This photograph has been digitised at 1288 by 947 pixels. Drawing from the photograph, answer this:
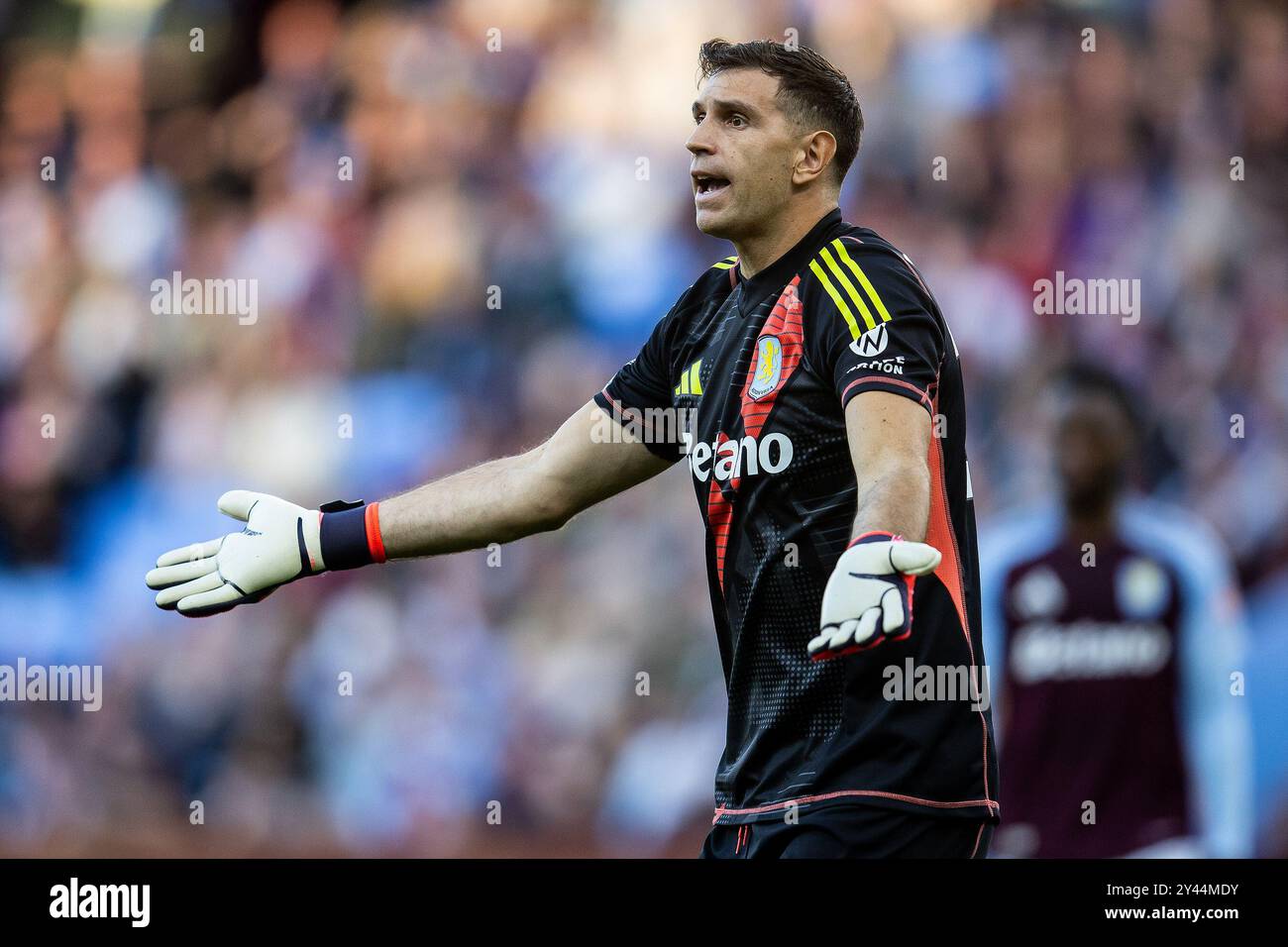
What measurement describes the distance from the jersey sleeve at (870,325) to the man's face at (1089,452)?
13.6 ft

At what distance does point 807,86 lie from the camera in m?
4.33

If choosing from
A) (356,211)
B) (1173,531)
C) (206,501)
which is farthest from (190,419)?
(1173,531)

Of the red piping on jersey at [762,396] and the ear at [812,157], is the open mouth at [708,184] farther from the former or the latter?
the red piping on jersey at [762,396]

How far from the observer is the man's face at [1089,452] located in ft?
25.6

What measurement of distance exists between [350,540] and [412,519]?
168 mm

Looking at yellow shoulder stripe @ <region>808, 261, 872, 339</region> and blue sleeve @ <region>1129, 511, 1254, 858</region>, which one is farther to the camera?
blue sleeve @ <region>1129, 511, 1254, 858</region>

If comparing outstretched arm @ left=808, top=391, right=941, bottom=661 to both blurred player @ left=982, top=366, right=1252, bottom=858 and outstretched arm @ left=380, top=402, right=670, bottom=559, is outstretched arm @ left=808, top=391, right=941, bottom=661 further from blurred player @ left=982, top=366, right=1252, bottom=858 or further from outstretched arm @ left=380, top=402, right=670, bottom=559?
blurred player @ left=982, top=366, right=1252, bottom=858

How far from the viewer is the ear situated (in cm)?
425

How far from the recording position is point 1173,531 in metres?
7.75

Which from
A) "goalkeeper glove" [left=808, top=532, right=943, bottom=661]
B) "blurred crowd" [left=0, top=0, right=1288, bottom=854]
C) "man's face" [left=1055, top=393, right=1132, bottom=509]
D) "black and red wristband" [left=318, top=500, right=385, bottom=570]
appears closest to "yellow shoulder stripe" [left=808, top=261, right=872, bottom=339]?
"goalkeeper glove" [left=808, top=532, right=943, bottom=661]

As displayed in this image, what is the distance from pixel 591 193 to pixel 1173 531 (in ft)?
11.8

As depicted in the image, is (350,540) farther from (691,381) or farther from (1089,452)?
(1089,452)

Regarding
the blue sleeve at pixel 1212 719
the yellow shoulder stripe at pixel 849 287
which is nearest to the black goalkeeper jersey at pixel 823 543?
the yellow shoulder stripe at pixel 849 287

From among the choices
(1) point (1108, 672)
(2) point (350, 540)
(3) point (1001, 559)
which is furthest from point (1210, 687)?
(2) point (350, 540)
